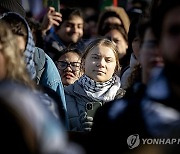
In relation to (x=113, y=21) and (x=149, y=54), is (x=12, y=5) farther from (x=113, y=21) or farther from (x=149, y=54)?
(x=113, y=21)

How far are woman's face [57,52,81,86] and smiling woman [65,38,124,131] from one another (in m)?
0.35

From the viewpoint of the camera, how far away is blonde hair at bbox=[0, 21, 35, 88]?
246cm

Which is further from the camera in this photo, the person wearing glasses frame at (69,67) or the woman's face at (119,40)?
the woman's face at (119,40)

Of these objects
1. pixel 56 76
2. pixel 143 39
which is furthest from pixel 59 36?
pixel 143 39

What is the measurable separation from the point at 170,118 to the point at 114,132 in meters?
0.24

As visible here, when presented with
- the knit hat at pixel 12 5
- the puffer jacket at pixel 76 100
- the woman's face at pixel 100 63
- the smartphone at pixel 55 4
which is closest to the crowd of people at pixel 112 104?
Result: the knit hat at pixel 12 5

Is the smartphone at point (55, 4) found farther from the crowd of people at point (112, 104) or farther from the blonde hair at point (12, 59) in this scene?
the blonde hair at point (12, 59)

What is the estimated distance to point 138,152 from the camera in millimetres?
2654

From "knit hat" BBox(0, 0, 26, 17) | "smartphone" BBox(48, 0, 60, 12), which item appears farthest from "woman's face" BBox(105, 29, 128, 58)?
"knit hat" BBox(0, 0, 26, 17)

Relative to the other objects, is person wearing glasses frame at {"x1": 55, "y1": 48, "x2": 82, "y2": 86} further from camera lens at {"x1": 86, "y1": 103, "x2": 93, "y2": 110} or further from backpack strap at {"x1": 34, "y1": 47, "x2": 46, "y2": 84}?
backpack strap at {"x1": 34, "y1": 47, "x2": 46, "y2": 84}

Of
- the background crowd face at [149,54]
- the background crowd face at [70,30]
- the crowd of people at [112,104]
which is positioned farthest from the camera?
the background crowd face at [70,30]

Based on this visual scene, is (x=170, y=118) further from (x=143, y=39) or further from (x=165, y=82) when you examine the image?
(x=143, y=39)

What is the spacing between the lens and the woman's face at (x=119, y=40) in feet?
20.5

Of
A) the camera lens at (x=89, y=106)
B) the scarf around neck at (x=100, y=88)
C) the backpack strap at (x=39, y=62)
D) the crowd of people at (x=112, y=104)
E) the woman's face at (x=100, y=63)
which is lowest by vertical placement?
the camera lens at (x=89, y=106)
